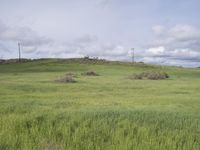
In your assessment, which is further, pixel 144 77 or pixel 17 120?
pixel 144 77

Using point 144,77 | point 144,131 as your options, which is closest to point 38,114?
point 144,131

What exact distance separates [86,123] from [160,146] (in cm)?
375

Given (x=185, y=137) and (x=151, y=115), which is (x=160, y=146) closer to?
(x=185, y=137)

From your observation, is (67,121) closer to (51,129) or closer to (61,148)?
(51,129)

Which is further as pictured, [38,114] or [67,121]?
[38,114]

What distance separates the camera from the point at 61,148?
458 inches

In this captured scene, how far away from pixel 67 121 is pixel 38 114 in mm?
1820

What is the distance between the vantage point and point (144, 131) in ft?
44.6

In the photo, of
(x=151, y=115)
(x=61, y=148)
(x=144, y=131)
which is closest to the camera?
(x=61, y=148)

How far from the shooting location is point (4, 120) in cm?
1505

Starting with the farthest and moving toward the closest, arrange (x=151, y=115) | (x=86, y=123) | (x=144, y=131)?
1. (x=151, y=115)
2. (x=86, y=123)
3. (x=144, y=131)

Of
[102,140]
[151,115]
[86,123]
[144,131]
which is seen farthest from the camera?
[151,115]

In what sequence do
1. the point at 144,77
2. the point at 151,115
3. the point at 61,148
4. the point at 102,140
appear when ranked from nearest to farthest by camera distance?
the point at 61,148 → the point at 102,140 → the point at 151,115 → the point at 144,77

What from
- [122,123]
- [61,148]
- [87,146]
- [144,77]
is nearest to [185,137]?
[122,123]
